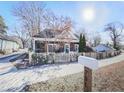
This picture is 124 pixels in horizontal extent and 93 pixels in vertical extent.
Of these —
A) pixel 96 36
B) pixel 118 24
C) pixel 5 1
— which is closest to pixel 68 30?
pixel 96 36

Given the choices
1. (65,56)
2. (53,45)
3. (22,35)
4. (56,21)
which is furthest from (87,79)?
(22,35)

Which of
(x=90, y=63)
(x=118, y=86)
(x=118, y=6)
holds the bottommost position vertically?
(x=118, y=86)

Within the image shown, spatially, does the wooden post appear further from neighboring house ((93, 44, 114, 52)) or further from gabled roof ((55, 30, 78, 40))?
gabled roof ((55, 30, 78, 40))

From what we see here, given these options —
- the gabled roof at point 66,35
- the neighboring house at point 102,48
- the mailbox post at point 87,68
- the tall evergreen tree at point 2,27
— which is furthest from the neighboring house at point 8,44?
the neighboring house at point 102,48

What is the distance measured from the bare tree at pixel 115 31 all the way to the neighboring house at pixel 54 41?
45cm

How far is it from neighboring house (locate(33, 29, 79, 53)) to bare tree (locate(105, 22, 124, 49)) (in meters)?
0.45

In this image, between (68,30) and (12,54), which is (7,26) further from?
(68,30)

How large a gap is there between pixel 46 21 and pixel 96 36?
671 millimetres

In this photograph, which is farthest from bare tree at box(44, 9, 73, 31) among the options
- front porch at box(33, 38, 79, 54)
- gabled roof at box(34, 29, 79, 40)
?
front porch at box(33, 38, 79, 54)

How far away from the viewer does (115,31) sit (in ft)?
10.0

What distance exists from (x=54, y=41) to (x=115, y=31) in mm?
793

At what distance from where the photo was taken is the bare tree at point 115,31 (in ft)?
9.93

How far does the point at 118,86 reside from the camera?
3.01 meters

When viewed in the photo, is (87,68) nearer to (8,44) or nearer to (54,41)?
(54,41)
